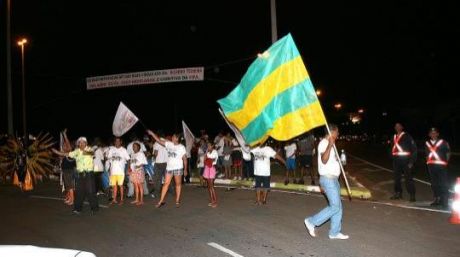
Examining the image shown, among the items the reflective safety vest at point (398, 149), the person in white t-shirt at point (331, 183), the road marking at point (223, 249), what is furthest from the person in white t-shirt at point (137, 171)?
the reflective safety vest at point (398, 149)

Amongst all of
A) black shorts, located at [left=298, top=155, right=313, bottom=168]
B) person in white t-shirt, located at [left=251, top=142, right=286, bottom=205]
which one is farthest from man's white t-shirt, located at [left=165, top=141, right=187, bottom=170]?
black shorts, located at [left=298, top=155, right=313, bottom=168]

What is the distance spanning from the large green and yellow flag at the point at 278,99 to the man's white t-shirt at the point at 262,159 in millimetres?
2657

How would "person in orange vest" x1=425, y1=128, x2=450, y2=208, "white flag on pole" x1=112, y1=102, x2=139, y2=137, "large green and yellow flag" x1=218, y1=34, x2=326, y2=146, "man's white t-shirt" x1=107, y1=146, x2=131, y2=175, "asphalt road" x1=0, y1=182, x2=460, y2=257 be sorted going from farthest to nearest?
"man's white t-shirt" x1=107, y1=146, x2=131, y2=175 < "white flag on pole" x1=112, y1=102, x2=139, y2=137 < "person in orange vest" x1=425, y1=128, x2=450, y2=208 < "large green and yellow flag" x1=218, y1=34, x2=326, y2=146 < "asphalt road" x1=0, y1=182, x2=460, y2=257

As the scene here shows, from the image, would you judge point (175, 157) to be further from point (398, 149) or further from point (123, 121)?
point (398, 149)

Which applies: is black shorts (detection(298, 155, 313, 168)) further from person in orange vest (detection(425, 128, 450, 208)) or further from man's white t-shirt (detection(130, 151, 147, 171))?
man's white t-shirt (detection(130, 151, 147, 171))

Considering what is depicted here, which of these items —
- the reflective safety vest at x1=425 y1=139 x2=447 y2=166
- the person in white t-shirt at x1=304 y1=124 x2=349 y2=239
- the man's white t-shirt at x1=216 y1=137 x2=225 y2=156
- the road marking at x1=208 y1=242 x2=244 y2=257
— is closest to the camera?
the road marking at x1=208 y1=242 x2=244 y2=257

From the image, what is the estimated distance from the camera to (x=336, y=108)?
111 m

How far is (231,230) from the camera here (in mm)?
8820

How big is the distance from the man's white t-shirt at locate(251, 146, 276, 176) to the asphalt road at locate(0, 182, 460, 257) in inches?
32.1

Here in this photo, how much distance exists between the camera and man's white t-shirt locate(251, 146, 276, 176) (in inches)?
450

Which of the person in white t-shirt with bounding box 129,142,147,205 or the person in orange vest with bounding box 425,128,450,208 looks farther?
the person in white t-shirt with bounding box 129,142,147,205

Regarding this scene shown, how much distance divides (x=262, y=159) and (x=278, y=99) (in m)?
3.44

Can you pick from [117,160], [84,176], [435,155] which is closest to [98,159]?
[117,160]

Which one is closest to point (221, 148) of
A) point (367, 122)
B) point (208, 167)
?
point (208, 167)
